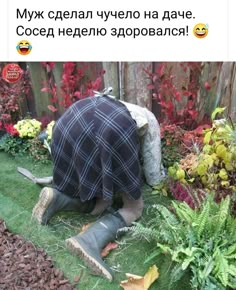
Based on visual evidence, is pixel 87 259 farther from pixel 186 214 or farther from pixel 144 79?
pixel 144 79

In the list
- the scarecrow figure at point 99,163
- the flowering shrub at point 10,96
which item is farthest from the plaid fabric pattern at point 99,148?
the flowering shrub at point 10,96

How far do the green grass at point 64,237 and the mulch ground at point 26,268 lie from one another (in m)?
0.06

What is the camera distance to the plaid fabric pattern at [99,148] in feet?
8.77

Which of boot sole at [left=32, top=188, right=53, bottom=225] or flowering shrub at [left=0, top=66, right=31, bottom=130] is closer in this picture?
boot sole at [left=32, top=188, right=53, bottom=225]

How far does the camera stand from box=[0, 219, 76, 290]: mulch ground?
260cm

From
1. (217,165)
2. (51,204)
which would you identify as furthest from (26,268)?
(217,165)

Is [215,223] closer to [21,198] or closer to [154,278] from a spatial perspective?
[154,278]

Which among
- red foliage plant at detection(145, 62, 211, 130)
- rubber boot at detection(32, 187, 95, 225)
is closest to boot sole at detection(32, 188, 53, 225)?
rubber boot at detection(32, 187, 95, 225)

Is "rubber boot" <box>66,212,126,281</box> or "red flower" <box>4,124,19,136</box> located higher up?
"red flower" <box>4,124,19,136</box>

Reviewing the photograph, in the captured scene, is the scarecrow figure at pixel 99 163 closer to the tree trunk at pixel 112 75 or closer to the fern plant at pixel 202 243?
the fern plant at pixel 202 243

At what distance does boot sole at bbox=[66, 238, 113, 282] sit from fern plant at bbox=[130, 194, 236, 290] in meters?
0.31

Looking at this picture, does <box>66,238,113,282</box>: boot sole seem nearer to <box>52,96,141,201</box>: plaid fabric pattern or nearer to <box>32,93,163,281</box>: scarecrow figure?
<box>32,93,163,281</box>: scarecrow figure
